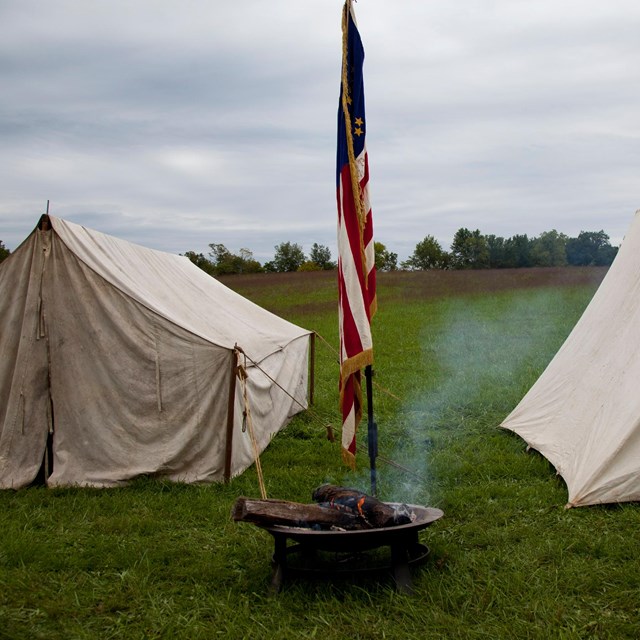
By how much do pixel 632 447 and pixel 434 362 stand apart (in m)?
7.88

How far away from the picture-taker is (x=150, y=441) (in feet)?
18.7

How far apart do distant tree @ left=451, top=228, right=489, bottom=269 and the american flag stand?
151 feet

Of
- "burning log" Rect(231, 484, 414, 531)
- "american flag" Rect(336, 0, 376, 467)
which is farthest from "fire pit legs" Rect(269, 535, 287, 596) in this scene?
"american flag" Rect(336, 0, 376, 467)

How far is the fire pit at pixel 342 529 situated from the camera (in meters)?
3.59

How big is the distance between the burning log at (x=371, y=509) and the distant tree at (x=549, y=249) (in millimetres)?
46015

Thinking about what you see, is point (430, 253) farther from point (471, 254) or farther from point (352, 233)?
point (352, 233)

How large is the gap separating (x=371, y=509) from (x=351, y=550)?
27cm

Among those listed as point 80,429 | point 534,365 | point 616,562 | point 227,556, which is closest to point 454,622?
point 616,562

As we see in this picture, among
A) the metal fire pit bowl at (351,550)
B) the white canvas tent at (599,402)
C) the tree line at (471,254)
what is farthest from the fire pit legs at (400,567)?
the tree line at (471,254)

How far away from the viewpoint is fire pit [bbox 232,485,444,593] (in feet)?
11.8

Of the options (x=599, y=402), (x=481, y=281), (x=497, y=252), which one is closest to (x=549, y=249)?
(x=497, y=252)

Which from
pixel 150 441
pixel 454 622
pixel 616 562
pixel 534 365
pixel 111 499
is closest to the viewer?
pixel 454 622

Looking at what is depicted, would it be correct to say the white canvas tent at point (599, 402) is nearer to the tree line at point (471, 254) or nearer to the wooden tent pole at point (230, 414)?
the wooden tent pole at point (230, 414)

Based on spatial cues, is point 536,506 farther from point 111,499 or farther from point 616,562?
point 111,499
